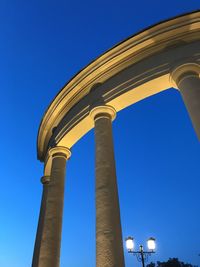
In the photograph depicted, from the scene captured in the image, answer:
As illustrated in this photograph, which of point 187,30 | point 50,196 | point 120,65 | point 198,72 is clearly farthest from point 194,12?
point 50,196

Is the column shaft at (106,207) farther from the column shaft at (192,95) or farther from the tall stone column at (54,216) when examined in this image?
the tall stone column at (54,216)

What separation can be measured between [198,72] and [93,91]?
32310 mm

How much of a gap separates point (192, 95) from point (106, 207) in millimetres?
29615

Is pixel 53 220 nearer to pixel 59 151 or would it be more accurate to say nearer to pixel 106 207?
pixel 59 151

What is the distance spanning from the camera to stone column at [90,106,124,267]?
4766 cm

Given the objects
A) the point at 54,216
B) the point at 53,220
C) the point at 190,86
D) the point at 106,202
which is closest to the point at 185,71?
the point at 190,86

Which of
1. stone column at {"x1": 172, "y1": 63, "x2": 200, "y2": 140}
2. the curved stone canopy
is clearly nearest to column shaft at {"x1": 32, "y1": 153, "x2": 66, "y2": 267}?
the curved stone canopy

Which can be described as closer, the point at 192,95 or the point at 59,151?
the point at 192,95

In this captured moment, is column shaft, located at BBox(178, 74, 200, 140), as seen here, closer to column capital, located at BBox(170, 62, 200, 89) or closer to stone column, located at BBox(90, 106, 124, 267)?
column capital, located at BBox(170, 62, 200, 89)

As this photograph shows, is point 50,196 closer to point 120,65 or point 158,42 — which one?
point 120,65

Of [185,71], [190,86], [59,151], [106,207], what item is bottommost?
[106,207]

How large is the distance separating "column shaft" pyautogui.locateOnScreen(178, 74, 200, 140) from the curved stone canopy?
5490mm

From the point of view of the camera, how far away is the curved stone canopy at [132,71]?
6719cm

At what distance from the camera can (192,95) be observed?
180 ft
